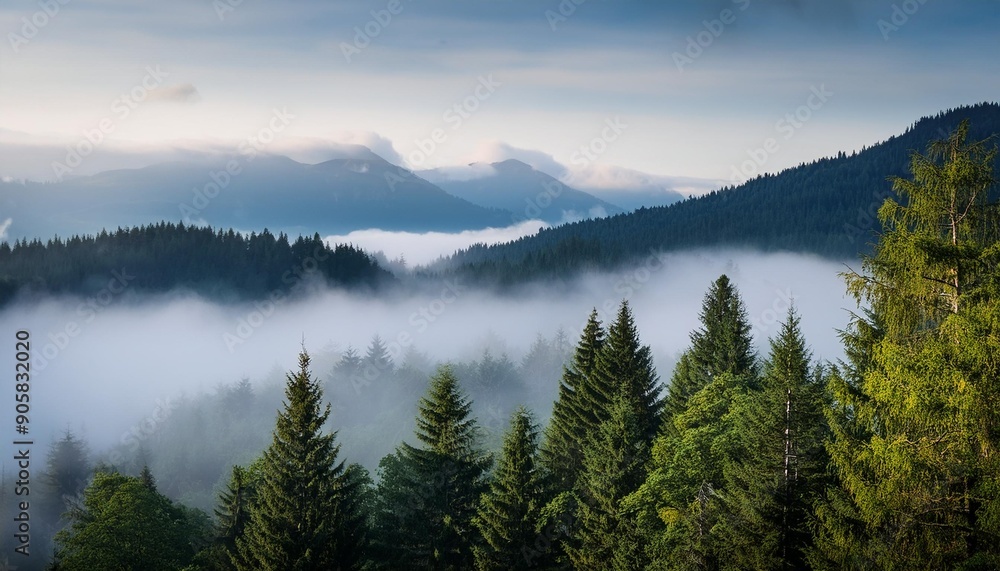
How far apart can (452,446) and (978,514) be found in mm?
29049

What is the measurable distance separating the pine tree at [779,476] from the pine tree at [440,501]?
16.5 metres

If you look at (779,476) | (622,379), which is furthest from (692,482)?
(622,379)

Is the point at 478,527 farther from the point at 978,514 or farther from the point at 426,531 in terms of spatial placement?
the point at 978,514

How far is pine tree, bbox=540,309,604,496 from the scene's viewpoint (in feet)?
166

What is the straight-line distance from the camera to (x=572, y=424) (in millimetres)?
52344

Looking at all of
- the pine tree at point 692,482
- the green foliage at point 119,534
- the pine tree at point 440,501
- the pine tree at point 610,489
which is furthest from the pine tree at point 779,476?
the green foliage at point 119,534

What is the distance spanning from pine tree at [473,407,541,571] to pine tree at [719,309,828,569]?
11858 mm

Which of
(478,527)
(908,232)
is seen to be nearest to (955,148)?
(908,232)

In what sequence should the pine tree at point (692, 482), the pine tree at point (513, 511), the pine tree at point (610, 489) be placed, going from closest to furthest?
the pine tree at point (692, 482), the pine tree at point (610, 489), the pine tree at point (513, 511)

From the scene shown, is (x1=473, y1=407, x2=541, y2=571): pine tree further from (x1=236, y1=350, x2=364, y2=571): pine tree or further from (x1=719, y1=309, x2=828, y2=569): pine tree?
(x1=719, y1=309, x2=828, y2=569): pine tree

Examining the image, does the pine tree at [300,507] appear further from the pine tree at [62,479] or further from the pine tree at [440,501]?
the pine tree at [62,479]

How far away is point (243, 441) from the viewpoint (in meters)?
145

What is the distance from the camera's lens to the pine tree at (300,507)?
133 feet

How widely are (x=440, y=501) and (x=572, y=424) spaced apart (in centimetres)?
1177
